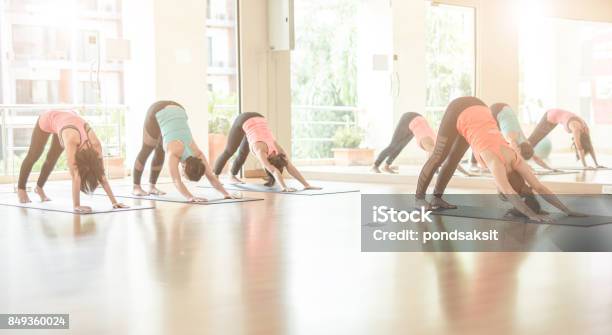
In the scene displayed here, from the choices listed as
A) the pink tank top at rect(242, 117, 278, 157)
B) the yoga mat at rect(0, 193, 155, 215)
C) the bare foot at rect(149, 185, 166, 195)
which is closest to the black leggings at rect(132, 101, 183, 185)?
the bare foot at rect(149, 185, 166, 195)

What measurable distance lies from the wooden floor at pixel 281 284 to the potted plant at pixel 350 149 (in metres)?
4.00

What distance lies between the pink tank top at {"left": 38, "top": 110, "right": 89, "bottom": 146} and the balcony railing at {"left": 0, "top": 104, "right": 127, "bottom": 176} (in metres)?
2.77

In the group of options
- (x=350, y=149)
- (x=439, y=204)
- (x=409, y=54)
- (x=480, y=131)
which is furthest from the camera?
(x=350, y=149)

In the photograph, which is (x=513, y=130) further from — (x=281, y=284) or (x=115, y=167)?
(x=115, y=167)

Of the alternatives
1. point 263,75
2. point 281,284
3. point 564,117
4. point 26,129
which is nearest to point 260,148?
point 564,117

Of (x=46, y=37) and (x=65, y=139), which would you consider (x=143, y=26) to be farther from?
(x=65, y=139)

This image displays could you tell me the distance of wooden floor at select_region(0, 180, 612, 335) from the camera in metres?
2.65

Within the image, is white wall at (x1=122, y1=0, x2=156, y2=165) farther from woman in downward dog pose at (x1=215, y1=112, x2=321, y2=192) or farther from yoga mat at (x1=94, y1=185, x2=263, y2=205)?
yoga mat at (x1=94, y1=185, x2=263, y2=205)

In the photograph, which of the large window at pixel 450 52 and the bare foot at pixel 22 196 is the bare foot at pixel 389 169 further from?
the bare foot at pixel 22 196

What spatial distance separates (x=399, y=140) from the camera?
8.05 meters

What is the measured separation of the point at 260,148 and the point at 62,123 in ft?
6.47

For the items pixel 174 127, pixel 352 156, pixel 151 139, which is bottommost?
pixel 352 156

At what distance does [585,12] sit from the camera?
602 cm

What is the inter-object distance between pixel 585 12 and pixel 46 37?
21.5 feet
